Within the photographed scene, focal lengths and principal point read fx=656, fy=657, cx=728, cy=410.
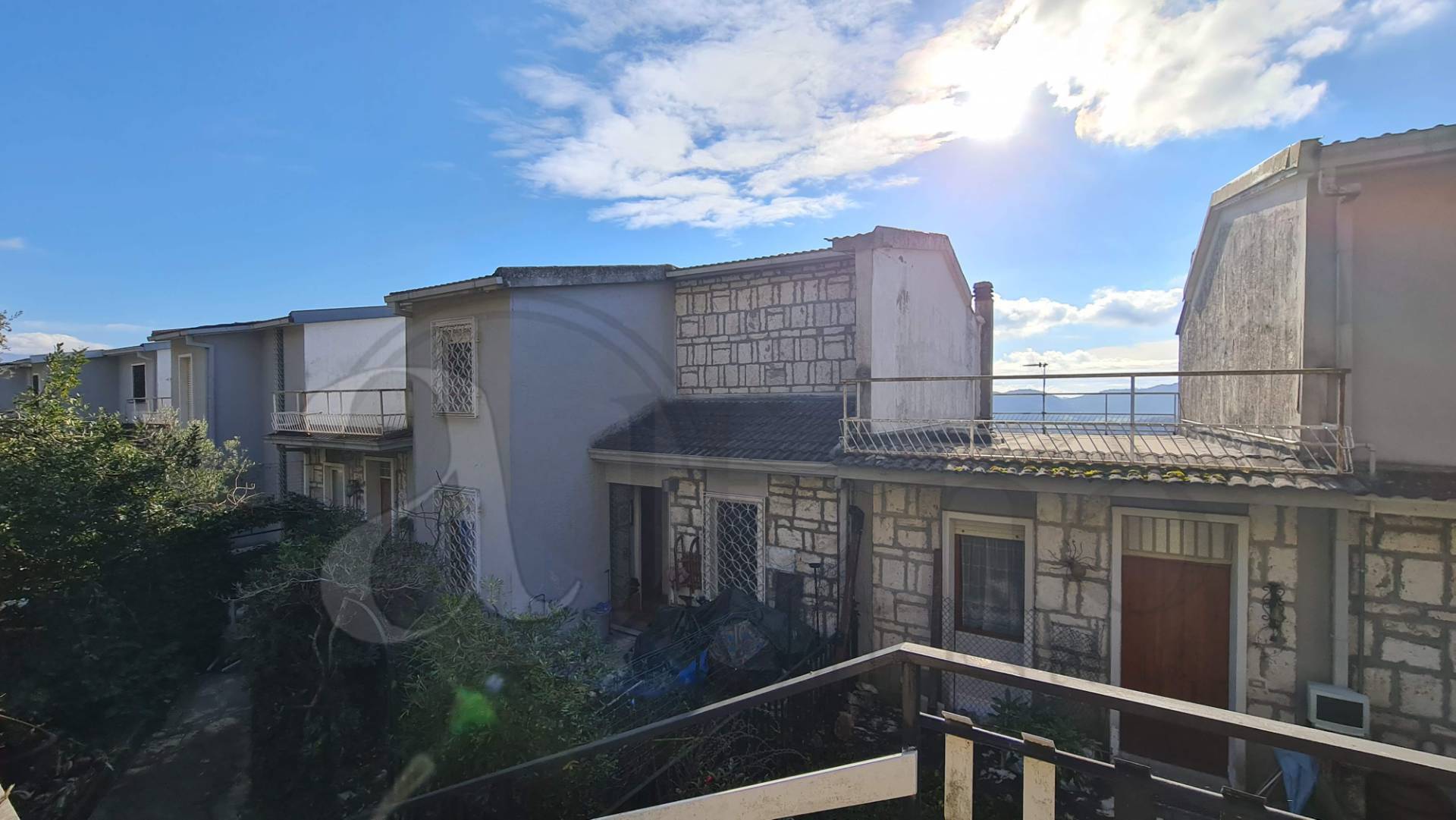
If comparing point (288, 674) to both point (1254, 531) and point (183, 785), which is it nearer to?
point (183, 785)

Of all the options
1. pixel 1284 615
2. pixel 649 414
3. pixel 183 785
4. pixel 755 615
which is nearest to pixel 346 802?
pixel 183 785

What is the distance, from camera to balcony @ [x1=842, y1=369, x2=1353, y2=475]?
5.82 metres

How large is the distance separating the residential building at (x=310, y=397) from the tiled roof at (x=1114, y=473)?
32.3 feet

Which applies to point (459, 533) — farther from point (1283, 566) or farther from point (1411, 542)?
point (1411, 542)

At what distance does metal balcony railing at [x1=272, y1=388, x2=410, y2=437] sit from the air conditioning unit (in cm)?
1355

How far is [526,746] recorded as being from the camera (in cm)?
478

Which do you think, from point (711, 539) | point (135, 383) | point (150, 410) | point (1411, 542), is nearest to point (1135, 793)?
point (1411, 542)

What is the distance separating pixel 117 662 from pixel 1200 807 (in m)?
11.2

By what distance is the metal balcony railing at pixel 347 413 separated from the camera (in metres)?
13.0

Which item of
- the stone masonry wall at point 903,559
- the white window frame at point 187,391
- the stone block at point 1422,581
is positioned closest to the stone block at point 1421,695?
A: the stone block at point 1422,581

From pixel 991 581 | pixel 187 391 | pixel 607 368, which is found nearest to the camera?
pixel 991 581

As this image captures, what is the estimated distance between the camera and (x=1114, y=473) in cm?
606

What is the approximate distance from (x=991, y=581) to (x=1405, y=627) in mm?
3362

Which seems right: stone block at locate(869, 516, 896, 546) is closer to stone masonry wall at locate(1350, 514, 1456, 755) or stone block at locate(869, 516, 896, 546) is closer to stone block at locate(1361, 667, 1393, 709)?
stone masonry wall at locate(1350, 514, 1456, 755)
